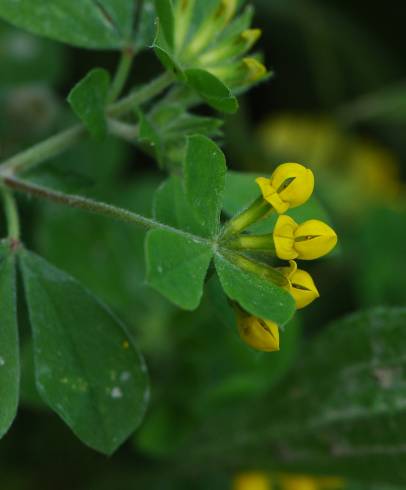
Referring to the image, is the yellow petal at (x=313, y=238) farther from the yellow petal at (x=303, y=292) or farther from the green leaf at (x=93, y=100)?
the green leaf at (x=93, y=100)

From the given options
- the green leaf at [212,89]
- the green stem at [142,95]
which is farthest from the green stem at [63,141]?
the green leaf at [212,89]

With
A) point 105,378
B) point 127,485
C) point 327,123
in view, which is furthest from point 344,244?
point 105,378

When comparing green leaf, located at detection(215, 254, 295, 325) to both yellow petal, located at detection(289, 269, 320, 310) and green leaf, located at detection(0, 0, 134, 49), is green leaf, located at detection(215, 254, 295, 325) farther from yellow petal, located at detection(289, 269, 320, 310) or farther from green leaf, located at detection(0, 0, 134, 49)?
green leaf, located at detection(0, 0, 134, 49)

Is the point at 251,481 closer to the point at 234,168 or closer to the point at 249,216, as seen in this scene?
the point at 234,168

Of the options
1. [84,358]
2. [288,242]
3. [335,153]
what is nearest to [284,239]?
[288,242]

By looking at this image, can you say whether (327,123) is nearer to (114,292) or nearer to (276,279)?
(114,292)

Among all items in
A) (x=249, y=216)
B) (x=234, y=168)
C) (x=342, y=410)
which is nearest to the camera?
(x=249, y=216)
